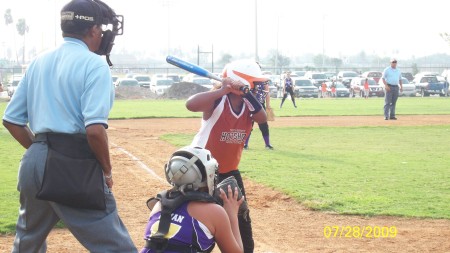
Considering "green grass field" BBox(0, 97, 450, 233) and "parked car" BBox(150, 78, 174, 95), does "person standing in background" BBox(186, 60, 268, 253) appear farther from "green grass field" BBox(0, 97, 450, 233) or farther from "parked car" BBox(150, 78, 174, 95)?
"parked car" BBox(150, 78, 174, 95)

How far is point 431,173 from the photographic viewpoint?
12.8 metres

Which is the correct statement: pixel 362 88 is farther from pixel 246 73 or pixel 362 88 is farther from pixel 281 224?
pixel 246 73

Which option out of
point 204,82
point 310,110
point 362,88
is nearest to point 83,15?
point 310,110

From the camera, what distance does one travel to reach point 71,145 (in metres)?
4.45

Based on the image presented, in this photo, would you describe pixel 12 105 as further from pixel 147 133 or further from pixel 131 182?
pixel 147 133

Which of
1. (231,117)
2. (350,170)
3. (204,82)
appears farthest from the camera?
(204,82)

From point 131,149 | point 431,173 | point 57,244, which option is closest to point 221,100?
point 57,244

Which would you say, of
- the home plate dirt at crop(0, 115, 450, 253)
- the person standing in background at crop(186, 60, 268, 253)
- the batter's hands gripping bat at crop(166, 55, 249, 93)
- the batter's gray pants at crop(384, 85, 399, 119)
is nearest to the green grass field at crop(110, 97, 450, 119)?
the batter's gray pants at crop(384, 85, 399, 119)

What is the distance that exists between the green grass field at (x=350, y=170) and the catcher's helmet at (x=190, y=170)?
15.1ft

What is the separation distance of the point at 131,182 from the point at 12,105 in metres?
7.21

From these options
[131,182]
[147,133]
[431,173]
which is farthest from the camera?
[147,133]

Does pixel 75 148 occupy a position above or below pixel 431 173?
above
